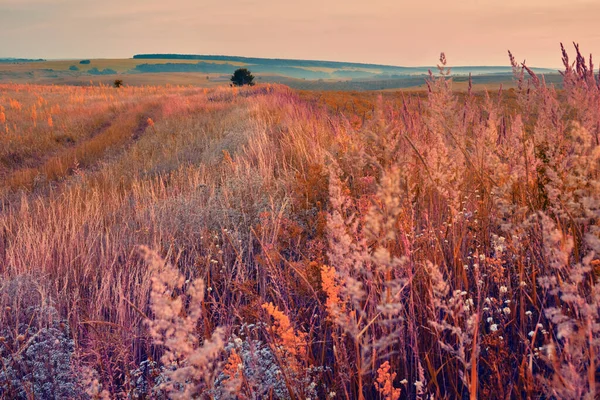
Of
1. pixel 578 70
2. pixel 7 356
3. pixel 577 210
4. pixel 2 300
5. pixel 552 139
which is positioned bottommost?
pixel 7 356

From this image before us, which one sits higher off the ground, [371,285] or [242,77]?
[242,77]

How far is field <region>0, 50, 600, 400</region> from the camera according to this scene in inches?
43.9

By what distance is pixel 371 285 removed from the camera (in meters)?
1.58

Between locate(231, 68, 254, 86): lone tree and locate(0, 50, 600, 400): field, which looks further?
locate(231, 68, 254, 86): lone tree

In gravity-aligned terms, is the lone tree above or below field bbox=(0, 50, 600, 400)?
above

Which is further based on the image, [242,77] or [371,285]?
[242,77]

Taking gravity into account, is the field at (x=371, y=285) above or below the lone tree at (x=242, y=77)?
below

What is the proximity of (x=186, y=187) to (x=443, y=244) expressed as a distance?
3.63 m

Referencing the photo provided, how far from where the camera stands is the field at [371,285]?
1.12 m

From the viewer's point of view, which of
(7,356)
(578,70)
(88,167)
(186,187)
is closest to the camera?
(7,356)

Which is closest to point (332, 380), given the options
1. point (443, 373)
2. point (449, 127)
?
point (443, 373)

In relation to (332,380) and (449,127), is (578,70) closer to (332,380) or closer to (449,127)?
(449,127)

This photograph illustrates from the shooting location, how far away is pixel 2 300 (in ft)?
8.05

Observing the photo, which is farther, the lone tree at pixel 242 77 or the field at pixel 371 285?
the lone tree at pixel 242 77
